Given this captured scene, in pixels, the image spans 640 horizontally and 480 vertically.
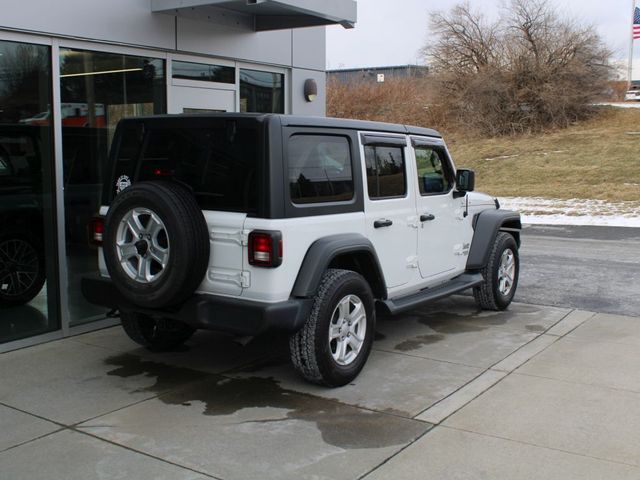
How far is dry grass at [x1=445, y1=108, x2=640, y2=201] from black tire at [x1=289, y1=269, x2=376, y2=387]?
48.8ft

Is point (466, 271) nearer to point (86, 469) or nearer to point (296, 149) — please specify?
point (296, 149)

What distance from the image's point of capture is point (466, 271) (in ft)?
23.4

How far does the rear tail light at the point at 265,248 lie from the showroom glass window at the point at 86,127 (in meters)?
2.75

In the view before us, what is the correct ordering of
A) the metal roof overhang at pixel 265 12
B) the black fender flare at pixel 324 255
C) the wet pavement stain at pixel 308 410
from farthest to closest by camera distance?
the metal roof overhang at pixel 265 12, the black fender flare at pixel 324 255, the wet pavement stain at pixel 308 410

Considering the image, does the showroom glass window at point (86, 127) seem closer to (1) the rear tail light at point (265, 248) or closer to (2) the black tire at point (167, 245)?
(2) the black tire at point (167, 245)

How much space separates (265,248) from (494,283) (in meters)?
3.56

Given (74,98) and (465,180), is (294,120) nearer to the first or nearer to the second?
(465,180)

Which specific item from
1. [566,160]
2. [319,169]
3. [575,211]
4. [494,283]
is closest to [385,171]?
[319,169]

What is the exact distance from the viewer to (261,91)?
8.77m

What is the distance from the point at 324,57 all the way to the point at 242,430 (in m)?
6.46

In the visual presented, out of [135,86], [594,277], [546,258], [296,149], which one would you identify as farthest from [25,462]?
[546,258]

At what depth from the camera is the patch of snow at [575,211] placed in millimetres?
15719

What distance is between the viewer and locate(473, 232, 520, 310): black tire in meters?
7.27

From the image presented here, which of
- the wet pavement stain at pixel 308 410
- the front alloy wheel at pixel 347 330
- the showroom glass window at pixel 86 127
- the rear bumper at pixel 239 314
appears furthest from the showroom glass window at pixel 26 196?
the front alloy wheel at pixel 347 330
